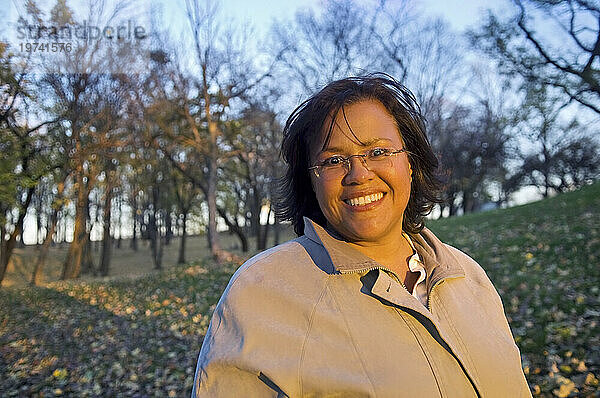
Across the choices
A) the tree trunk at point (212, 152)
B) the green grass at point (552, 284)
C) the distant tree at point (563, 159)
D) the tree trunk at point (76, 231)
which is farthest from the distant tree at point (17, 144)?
the distant tree at point (563, 159)

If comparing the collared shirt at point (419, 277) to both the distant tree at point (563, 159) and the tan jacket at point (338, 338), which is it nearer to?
the tan jacket at point (338, 338)

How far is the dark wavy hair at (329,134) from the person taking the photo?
63.1 inches

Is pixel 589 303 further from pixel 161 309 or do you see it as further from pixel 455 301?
pixel 161 309

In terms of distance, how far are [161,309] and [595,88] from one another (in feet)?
38.3

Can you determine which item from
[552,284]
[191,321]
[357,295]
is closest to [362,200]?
[357,295]

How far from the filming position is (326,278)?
1395 mm

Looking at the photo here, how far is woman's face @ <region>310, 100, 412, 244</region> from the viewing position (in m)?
1.51

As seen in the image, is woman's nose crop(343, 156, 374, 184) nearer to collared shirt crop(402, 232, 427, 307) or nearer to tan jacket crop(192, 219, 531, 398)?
tan jacket crop(192, 219, 531, 398)

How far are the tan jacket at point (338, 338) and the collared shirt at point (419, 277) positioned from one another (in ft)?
0.19

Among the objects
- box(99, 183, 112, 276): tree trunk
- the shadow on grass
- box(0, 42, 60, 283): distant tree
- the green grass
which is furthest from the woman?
box(99, 183, 112, 276): tree trunk

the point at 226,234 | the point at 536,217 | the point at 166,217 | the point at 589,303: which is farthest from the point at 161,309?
the point at 226,234

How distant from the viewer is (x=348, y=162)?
1525mm

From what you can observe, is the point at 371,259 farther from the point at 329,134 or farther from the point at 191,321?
the point at 191,321

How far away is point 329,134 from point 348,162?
0.12 metres
